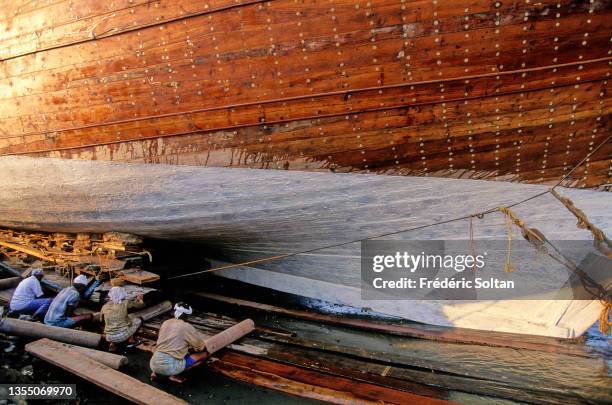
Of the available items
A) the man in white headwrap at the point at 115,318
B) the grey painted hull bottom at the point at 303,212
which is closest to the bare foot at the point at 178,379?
the man in white headwrap at the point at 115,318

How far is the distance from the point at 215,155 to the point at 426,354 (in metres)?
3.38

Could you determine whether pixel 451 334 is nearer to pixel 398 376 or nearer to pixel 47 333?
pixel 398 376

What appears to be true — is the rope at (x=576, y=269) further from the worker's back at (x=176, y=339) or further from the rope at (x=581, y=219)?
the worker's back at (x=176, y=339)

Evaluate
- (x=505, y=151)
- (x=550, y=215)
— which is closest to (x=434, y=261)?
(x=550, y=215)

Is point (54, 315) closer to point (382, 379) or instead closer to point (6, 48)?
point (6, 48)

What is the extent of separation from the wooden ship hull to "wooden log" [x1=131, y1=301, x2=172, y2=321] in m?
1.51

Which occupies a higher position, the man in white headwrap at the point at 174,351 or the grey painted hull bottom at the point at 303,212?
the grey painted hull bottom at the point at 303,212

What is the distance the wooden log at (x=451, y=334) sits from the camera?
4645mm

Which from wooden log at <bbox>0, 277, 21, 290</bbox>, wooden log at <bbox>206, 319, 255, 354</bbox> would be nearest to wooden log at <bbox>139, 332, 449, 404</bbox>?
wooden log at <bbox>206, 319, 255, 354</bbox>

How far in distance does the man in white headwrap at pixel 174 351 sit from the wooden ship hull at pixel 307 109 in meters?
1.12

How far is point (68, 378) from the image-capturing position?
384 centimetres

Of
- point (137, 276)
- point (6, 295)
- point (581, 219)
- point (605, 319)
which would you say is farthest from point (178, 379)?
point (605, 319)

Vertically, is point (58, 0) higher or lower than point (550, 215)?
higher

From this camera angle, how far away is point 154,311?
549 centimetres
